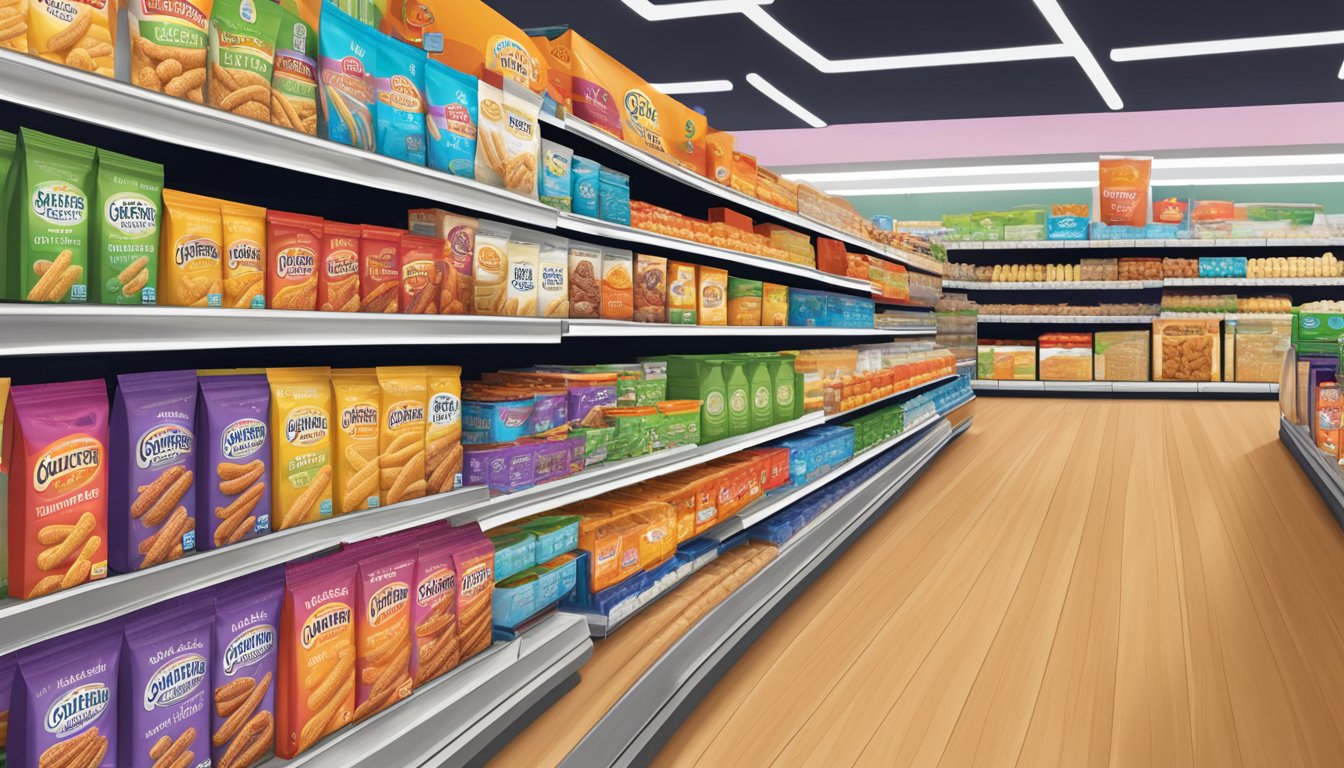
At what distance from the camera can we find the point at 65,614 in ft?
3.19

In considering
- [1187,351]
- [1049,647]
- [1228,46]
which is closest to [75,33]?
[1049,647]

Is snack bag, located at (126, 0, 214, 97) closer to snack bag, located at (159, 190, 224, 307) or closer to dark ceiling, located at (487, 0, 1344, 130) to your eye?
snack bag, located at (159, 190, 224, 307)

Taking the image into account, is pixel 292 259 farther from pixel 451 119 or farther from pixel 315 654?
pixel 315 654

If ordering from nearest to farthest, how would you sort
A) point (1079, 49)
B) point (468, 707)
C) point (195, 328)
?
point (195, 328) < point (468, 707) < point (1079, 49)

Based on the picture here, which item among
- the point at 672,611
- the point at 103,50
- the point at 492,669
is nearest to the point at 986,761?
the point at 672,611

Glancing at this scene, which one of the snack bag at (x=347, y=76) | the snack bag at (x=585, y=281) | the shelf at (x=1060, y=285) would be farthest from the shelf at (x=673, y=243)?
the shelf at (x=1060, y=285)

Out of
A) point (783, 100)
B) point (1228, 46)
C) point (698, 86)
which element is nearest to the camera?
point (1228, 46)

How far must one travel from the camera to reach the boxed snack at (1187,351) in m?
8.64

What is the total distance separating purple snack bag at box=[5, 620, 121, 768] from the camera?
38.6 inches

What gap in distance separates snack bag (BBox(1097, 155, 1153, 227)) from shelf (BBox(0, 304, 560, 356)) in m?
9.02

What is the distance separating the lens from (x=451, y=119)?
5.33ft

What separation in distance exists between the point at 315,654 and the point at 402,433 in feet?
1.27

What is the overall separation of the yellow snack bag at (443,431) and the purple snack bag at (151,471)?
45 cm

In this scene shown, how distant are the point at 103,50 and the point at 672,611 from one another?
69.9 inches
